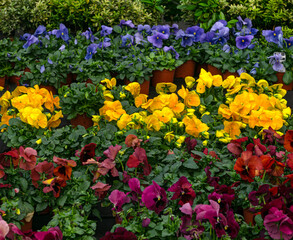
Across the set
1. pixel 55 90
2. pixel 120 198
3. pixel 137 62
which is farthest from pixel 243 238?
pixel 55 90

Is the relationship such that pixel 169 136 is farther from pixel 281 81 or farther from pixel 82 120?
pixel 281 81

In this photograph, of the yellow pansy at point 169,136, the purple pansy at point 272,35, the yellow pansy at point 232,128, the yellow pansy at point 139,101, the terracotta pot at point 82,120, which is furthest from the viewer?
the purple pansy at point 272,35

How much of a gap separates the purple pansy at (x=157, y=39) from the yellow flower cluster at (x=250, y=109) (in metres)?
0.92

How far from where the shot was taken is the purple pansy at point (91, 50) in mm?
3916

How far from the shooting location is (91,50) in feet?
12.9

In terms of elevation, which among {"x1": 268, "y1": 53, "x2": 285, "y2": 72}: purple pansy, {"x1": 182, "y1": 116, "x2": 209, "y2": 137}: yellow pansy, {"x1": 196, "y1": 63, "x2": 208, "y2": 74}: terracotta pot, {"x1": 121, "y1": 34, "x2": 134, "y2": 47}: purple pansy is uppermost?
Answer: {"x1": 182, "y1": 116, "x2": 209, "y2": 137}: yellow pansy

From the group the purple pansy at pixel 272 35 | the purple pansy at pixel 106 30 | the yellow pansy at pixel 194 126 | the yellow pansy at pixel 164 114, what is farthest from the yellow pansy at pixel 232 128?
the purple pansy at pixel 106 30

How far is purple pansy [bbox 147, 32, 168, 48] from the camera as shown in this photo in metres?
4.08

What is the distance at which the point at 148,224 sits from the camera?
219 cm

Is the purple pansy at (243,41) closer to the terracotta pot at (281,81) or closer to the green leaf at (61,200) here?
the terracotta pot at (281,81)

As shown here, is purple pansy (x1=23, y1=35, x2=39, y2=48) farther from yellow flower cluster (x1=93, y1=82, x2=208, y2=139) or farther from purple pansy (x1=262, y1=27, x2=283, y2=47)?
purple pansy (x1=262, y1=27, x2=283, y2=47)

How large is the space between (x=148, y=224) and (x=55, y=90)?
207 cm

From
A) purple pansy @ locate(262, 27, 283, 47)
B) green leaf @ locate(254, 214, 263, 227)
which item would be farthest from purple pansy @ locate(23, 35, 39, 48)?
green leaf @ locate(254, 214, 263, 227)

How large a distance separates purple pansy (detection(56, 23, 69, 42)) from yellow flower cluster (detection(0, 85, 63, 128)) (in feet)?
3.27
